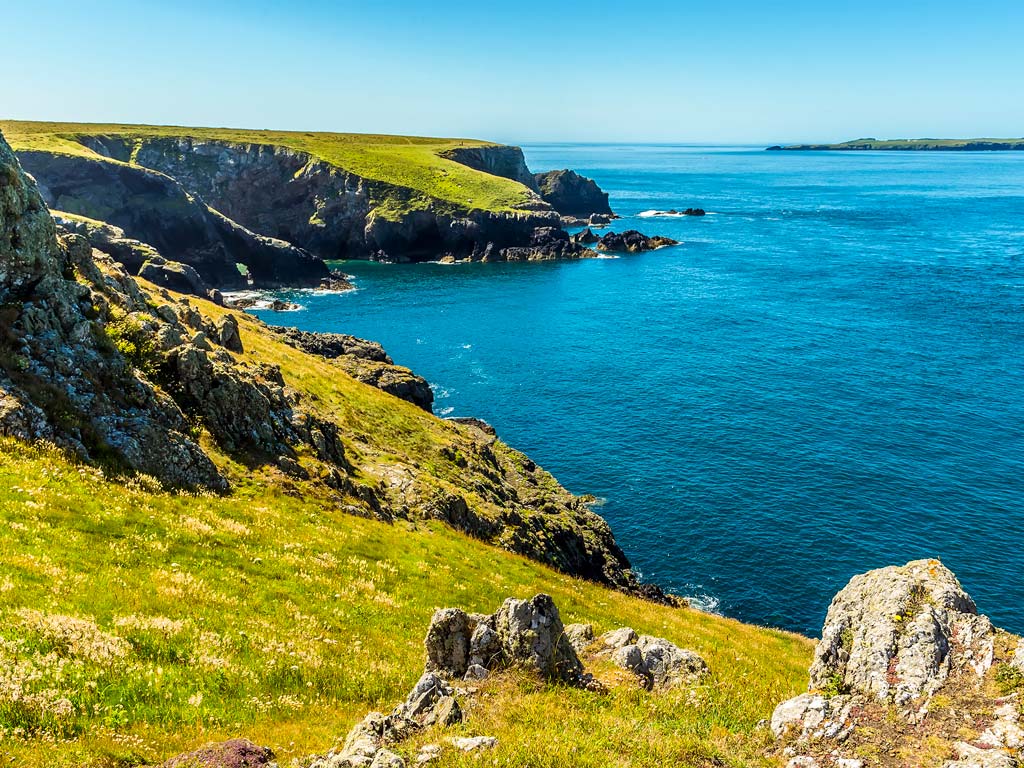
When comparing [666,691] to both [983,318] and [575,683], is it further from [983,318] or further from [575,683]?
[983,318]

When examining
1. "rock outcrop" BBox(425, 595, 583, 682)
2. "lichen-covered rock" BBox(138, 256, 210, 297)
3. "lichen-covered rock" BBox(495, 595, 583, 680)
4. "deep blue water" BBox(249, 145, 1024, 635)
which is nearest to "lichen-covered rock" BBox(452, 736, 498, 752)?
"rock outcrop" BBox(425, 595, 583, 682)

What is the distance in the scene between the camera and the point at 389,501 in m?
38.1

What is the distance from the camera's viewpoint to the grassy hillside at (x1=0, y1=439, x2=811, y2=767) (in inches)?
463

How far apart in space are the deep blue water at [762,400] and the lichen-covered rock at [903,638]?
3250cm

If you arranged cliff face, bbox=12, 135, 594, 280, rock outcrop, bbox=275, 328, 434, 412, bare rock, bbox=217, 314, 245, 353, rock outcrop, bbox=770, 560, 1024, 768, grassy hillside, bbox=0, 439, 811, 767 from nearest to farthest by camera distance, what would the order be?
grassy hillside, bbox=0, 439, 811, 767, rock outcrop, bbox=770, 560, 1024, 768, bare rock, bbox=217, 314, 245, 353, rock outcrop, bbox=275, 328, 434, 412, cliff face, bbox=12, 135, 594, 280

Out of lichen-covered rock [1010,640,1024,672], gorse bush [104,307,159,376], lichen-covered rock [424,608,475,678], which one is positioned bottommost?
lichen-covered rock [424,608,475,678]

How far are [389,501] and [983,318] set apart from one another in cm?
11606

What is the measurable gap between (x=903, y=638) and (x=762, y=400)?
71051 mm

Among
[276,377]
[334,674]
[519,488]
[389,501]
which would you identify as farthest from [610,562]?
[334,674]

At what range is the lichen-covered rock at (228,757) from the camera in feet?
34.8

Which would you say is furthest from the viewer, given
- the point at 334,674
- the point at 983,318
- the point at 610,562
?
the point at 983,318

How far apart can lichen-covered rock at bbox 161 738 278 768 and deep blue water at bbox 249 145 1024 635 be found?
4375cm

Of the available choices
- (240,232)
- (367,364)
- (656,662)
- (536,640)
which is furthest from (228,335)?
(240,232)

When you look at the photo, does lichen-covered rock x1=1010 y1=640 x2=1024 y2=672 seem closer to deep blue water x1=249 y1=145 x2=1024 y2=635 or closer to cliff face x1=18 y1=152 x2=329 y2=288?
deep blue water x1=249 y1=145 x2=1024 y2=635
